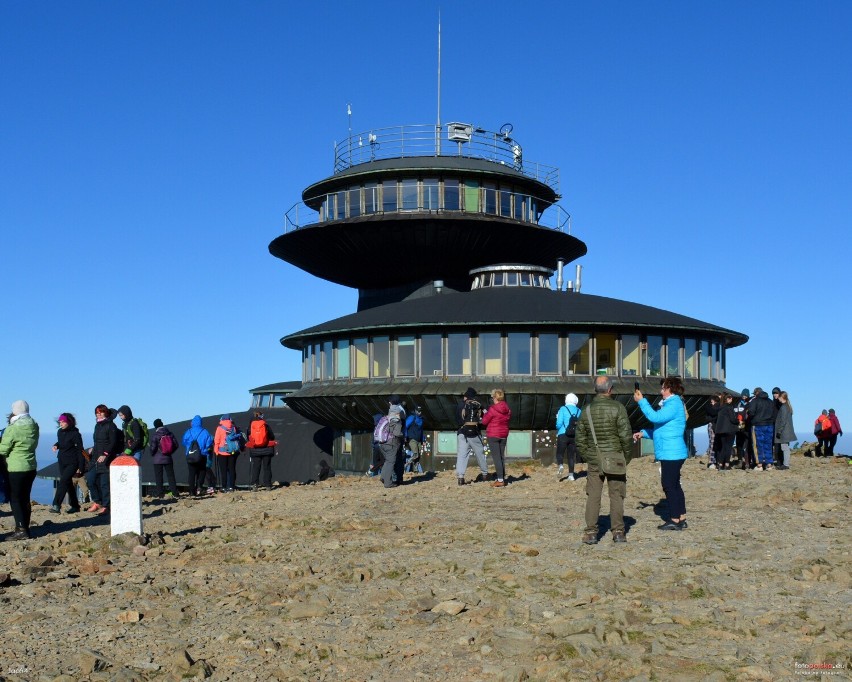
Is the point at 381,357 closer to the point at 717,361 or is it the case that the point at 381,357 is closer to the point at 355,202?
the point at 355,202

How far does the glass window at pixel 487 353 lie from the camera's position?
33.0m

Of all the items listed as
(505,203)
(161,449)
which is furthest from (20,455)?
(505,203)

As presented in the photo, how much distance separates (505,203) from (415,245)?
494cm

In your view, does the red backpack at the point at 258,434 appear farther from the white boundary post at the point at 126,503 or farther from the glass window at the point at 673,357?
the glass window at the point at 673,357

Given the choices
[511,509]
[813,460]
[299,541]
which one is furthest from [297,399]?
[299,541]

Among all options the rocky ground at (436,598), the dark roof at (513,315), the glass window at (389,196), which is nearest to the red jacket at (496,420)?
the rocky ground at (436,598)

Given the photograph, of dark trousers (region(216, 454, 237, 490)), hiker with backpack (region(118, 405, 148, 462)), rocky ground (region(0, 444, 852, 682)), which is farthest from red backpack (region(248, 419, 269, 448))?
rocky ground (region(0, 444, 852, 682))

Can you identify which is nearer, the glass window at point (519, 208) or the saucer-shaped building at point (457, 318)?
the saucer-shaped building at point (457, 318)

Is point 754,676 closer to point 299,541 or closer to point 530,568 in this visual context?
point 530,568

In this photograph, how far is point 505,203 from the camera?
43.8 meters

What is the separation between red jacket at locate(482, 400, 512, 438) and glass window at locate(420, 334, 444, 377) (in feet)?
43.9

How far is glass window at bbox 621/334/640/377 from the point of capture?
109 feet

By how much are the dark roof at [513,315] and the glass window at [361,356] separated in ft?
1.70

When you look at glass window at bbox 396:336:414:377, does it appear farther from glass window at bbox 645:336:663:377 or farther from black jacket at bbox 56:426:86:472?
black jacket at bbox 56:426:86:472
